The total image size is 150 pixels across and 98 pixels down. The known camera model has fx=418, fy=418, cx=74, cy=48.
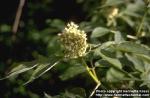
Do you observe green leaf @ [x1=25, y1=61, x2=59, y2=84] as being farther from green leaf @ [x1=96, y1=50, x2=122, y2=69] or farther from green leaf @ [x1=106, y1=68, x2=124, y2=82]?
green leaf @ [x1=106, y1=68, x2=124, y2=82]

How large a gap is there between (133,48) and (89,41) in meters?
0.81

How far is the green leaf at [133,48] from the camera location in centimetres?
153

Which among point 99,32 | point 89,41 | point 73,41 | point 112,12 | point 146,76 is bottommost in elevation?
point 146,76

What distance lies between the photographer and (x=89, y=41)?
2.35m

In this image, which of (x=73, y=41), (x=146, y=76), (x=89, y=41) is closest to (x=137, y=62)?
(x=146, y=76)

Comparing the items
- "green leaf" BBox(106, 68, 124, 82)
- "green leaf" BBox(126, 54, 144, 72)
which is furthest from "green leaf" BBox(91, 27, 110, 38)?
"green leaf" BBox(126, 54, 144, 72)

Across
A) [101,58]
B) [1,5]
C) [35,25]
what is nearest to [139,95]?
[101,58]

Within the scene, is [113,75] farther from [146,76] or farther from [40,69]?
[40,69]

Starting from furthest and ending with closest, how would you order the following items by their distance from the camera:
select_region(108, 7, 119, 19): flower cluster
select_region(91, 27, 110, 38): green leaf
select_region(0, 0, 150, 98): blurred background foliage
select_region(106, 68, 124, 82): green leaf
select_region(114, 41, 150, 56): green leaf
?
select_region(108, 7, 119, 19): flower cluster < select_region(91, 27, 110, 38): green leaf < select_region(106, 68, 124, 82): green leaf < select_region(0, 0, 150, 98): blurred background foliage < select_region(114, 41, 150, 56): green leaf

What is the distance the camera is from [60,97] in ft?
5.35

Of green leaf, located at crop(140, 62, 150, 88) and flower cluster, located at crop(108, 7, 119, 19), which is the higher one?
flower cluster, located at crop(108, 7, 119, 19)

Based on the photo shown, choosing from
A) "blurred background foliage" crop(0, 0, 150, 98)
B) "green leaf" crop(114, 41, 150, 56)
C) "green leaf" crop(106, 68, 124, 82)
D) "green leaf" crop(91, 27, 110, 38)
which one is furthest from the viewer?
"green leaf" crop(91, 27, 110, 38)

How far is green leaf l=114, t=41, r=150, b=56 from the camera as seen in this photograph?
5.01 ft

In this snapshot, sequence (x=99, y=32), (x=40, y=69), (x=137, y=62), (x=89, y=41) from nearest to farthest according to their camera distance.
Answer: (x=40, y=69), (x=137, y=62), (x=99, y=32), (x=89, y=41)
